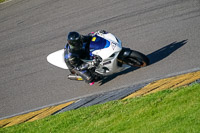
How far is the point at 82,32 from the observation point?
1467 centimetres

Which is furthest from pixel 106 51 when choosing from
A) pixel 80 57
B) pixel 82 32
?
pixel 82 32

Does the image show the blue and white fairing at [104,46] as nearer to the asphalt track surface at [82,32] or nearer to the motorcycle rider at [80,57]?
the motorcycle rider at [80,57]

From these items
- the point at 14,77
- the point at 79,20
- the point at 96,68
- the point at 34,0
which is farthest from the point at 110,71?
the point at 34,0

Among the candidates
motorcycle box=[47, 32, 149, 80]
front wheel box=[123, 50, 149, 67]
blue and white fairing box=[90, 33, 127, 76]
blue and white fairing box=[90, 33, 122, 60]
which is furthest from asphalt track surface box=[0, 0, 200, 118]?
blue and white fairing box=[90, 33, 122, 60]

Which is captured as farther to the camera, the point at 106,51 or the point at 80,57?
the point at 80,57

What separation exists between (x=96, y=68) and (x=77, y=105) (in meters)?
1.19

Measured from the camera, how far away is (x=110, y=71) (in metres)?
10.4

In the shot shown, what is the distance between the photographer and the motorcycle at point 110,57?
33.1 feet

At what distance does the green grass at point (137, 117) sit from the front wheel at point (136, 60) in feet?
5.53

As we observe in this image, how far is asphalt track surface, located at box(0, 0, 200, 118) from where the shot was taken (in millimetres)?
10609

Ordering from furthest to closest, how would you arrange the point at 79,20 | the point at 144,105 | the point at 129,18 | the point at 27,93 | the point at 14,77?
the point at 79,20 < the point at 129,18 < the point at 14,77 < the point at 27,93 < the point at 144,105

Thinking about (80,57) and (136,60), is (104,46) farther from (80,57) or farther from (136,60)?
(136,60)

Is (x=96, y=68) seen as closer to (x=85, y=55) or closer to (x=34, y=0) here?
(x=85, y=55)

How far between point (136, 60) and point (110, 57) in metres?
0.76
